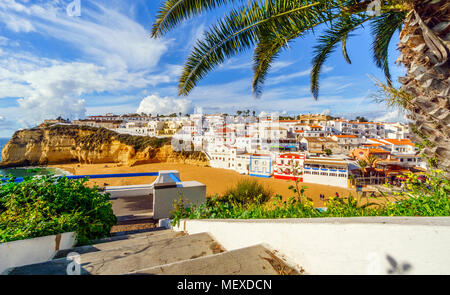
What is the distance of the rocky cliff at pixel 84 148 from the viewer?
3731 centimetres

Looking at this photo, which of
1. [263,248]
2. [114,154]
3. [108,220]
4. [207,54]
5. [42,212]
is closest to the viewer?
[263,248]

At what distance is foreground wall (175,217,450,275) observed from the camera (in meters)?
1.02

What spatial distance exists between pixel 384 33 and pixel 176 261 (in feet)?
24.8

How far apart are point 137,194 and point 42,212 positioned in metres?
4.35

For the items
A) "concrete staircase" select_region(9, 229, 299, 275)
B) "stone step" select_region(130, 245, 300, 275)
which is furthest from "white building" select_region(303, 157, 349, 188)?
"stone step" select_region(130, 245, 300, 275)

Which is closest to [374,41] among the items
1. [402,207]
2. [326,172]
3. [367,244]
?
[402,207]

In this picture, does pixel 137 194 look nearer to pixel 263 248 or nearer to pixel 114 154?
pixel 263 248

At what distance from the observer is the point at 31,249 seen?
2293 mm

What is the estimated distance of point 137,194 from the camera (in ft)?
23.1

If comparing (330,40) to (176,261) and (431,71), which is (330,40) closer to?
(431,71)

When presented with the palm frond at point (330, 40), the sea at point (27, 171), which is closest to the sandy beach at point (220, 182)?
the sea at point (27, 171)

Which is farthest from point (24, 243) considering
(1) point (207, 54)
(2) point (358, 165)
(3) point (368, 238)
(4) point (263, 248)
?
(2) point (358, 165)

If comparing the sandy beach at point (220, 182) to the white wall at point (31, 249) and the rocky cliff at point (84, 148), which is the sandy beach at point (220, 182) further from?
the white wall at point (31, 249)

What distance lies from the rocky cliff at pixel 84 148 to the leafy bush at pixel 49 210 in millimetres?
31870
